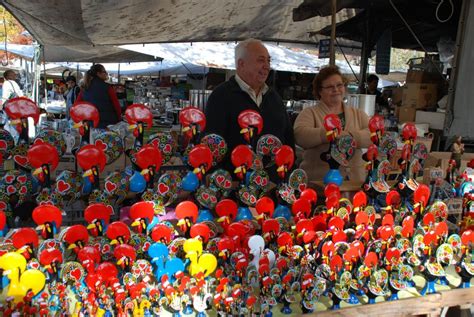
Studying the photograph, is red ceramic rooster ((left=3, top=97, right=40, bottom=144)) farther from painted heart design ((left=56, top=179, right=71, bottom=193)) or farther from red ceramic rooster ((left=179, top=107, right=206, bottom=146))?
red ceramic rooster ((left=179, top=107, right=206, bottom=146))

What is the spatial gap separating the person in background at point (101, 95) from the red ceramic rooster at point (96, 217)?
9.26 feet

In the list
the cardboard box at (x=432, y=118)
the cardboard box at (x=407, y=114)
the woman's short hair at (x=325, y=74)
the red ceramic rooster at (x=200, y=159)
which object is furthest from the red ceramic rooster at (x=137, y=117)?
the cardboard box at (x=407, y=114)

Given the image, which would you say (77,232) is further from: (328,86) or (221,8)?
(221,8)

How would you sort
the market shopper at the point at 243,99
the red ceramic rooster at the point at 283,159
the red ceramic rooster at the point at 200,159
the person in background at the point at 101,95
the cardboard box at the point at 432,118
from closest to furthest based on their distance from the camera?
the red ceramic rooster at the point at 200,159
the red ceramic rooster at the point at 283,159
the market shopper at the point at 243,99
the cardboard box at the point at 432,118
the person in background at the point at 101,95

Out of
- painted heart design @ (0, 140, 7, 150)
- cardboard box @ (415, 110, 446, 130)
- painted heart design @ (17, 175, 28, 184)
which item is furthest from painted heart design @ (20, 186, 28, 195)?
cardboard box @ (415, 110, 446, 130)

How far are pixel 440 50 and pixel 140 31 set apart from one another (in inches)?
133

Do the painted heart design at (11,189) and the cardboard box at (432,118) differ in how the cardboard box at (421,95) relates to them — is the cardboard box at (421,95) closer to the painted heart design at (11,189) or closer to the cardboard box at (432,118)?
the cardboard box at (432,118)

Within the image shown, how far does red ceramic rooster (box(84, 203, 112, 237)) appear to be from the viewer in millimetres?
1229

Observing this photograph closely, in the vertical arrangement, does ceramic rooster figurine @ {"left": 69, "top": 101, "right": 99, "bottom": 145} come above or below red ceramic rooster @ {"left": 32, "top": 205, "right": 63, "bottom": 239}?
above

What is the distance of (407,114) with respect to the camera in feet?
11.5

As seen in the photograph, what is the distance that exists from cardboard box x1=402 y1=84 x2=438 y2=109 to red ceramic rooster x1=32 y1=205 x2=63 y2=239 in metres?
3.02

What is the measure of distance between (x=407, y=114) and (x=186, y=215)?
272 cm

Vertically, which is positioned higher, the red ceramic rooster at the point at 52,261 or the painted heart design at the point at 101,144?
the painted heart design at the point at 101,144

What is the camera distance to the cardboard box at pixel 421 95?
3.43 meters
